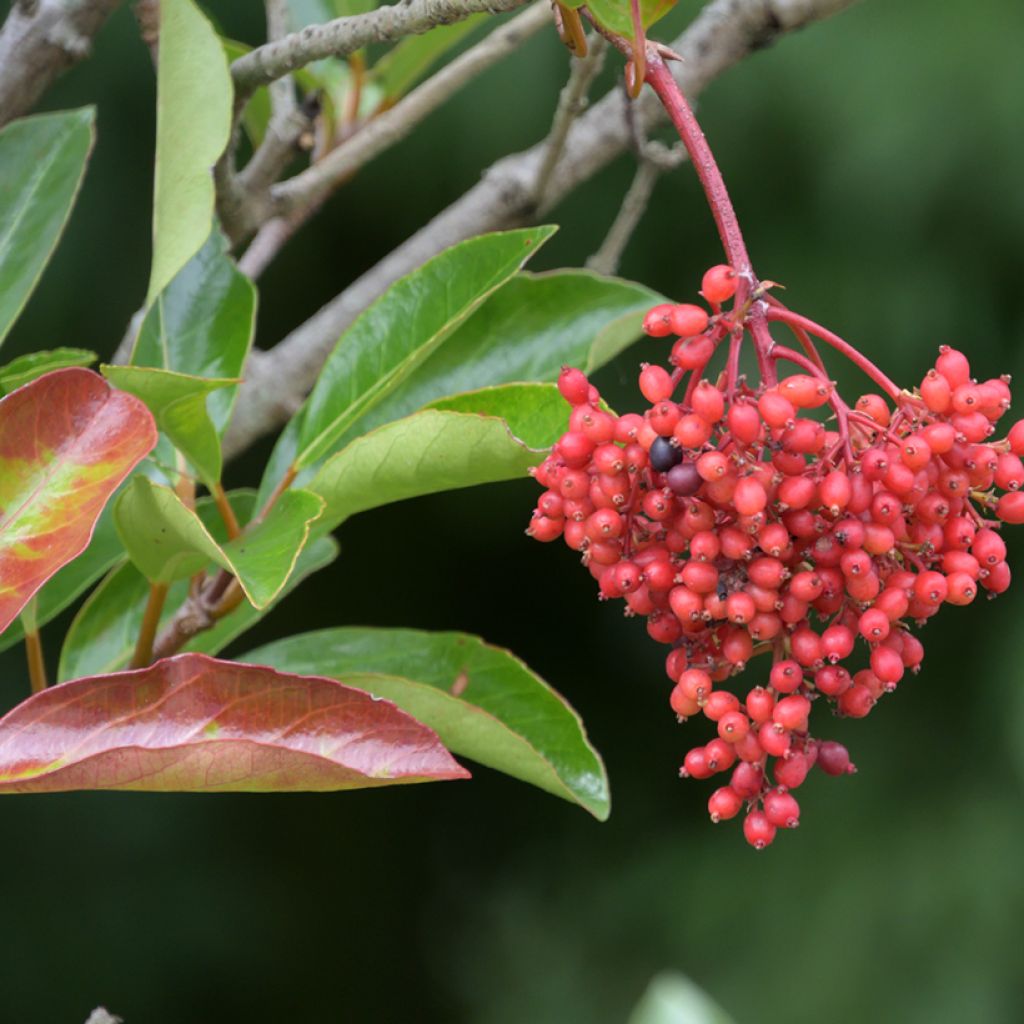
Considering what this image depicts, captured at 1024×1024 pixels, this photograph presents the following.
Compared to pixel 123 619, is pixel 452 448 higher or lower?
higher

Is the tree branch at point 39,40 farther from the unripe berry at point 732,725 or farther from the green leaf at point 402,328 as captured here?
the unripe berry at point 732,725

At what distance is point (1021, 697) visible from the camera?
181cm

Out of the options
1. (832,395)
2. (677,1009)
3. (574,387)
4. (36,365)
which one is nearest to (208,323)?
(36,365)

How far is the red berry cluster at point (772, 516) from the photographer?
0.58 m

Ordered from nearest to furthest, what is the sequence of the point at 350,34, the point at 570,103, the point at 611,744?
1. the point at 350,34
2. the point at 570,103
3. the point at 611,744

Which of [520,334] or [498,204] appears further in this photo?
[498,204]

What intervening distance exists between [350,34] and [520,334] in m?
0.24

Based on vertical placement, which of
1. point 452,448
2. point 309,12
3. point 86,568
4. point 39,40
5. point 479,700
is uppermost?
point 39,40

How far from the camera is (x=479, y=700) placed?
2.90 ft

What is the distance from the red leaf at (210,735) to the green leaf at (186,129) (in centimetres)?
26

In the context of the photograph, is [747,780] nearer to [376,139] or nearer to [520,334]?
[520,334]

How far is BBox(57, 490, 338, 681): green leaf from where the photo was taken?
3.21 feet

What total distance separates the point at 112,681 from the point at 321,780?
112 millimetres

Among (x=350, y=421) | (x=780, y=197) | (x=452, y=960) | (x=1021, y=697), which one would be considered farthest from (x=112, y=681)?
(x=452, y=960)
